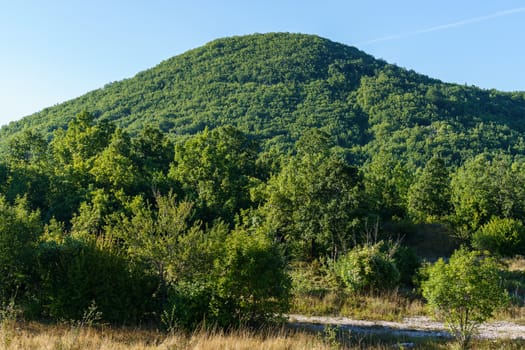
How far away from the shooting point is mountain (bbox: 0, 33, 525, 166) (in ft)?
301

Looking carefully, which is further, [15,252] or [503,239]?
[503,239]

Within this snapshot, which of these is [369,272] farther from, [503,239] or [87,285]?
[503,239]

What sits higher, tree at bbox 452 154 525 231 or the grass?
tree at bbox 452 154 525 231

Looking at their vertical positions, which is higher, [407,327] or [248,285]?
[248,285]

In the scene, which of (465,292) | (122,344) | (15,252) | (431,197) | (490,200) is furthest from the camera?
(431,197)

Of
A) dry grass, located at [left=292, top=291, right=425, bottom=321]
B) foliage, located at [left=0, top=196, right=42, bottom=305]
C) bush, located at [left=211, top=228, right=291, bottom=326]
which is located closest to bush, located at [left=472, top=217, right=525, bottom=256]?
dry grass, located at [left=292, top=291, right=425, bottom=321]

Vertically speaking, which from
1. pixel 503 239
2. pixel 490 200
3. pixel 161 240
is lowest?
pixel 503 239

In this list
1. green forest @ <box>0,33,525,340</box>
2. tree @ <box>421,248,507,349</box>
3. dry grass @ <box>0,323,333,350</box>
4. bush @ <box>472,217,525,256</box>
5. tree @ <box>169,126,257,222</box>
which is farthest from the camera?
tree @ <box>169,126,257,222</box>

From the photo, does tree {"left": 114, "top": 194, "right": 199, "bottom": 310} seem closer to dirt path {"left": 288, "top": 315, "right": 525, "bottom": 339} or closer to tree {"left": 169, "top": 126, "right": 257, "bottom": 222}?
dirt path {"left": 288, "top": 315, "right": 525, "bottom": 339}

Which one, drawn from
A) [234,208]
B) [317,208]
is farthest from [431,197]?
[234,208]

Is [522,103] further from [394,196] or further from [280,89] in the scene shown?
[394,196]

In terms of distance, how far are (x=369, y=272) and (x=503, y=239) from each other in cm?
1826

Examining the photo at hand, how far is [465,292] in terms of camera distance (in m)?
9.18

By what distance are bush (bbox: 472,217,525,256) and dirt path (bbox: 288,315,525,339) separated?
1792cm
